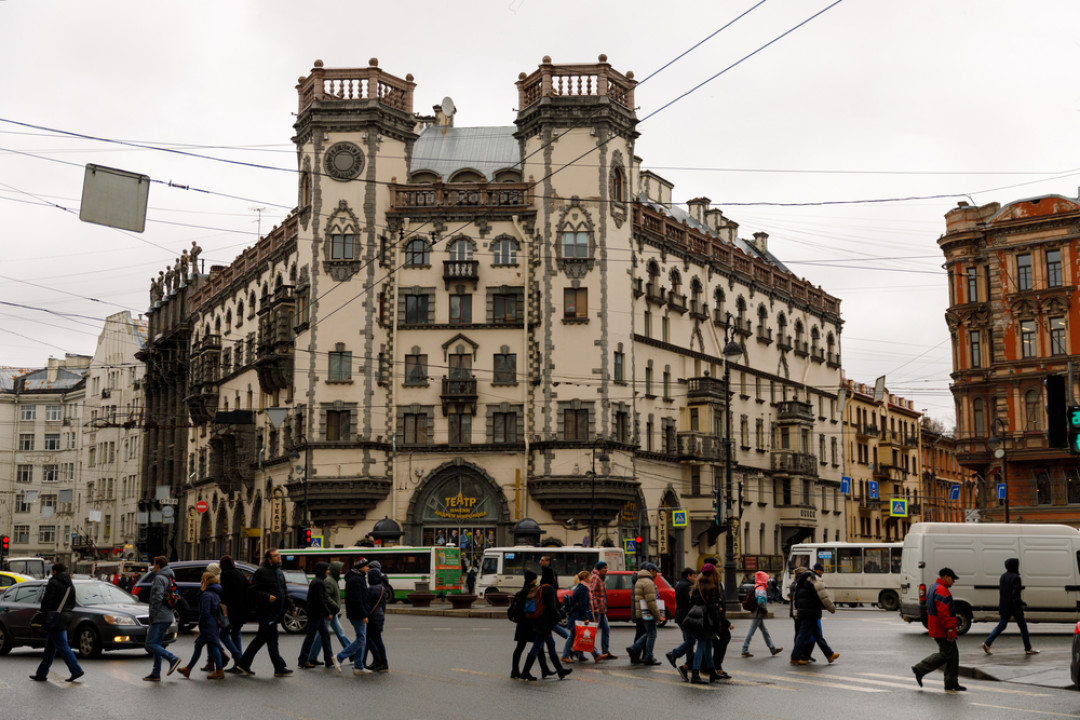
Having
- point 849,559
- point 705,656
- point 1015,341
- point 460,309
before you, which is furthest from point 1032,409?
point 705,656

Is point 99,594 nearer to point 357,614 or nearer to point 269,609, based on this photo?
point 269,609

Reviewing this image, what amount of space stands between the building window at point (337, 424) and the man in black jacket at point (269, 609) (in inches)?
1477

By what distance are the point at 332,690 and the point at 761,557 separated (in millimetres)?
54833

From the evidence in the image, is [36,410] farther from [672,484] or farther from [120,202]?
[120,202]

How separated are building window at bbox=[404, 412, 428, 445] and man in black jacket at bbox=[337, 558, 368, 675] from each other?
3746 centimetres

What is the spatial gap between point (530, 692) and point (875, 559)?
3530 cm

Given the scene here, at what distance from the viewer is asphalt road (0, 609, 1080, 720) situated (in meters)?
14.6

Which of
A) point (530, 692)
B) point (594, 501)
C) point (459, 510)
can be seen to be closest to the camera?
point (530, 692)

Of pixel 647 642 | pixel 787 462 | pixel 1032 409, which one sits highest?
pixel 1032 409

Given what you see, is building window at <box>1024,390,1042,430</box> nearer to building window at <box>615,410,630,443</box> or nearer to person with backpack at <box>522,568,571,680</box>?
building window at <box>615,410,630,443</box>

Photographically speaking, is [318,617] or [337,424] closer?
[318,617]

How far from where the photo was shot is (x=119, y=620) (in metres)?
22.6

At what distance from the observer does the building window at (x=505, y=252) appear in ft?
189

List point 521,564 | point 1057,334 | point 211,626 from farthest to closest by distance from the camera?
point 1057,334 → point 521,564 → point 211,626
